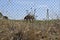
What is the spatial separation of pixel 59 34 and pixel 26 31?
2.28 feet

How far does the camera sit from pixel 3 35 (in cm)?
436

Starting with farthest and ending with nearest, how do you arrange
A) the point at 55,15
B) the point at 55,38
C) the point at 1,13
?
the point at 1,13, the point at 55,15, the point at 55,38

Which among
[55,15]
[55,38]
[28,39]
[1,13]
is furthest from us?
[1,13]

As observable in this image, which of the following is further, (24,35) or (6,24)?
(6,24)

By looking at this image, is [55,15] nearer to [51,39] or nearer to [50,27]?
[50,27]

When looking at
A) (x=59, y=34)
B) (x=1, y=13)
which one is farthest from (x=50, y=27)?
(x=1, y=13)

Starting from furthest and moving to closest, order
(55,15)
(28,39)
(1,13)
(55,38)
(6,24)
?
(1,13) < (55,15) < (6,24) < (55,38) < (28,39)

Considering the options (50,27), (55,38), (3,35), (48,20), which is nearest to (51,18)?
(48,20)

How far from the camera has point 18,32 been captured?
429 centimetres

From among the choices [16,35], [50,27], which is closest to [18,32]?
[16,35]

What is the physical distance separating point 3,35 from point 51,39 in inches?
31.8

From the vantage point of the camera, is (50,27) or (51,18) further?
(51,18)

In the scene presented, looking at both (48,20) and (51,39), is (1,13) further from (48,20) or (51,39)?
(51,39)

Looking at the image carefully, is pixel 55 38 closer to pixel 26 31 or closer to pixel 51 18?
pixel 26 31
